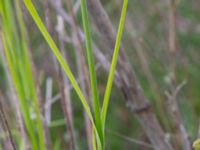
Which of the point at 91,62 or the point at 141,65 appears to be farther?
the point at 141,65

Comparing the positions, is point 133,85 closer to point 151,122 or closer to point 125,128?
point 151,122

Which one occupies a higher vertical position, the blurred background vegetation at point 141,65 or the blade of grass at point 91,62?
the blade of grass at point 91,62

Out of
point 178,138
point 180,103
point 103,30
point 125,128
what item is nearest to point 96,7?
point 103,30

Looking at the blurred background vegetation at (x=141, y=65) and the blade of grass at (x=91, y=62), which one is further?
the blurred background vegetation at (x=141, y=65)

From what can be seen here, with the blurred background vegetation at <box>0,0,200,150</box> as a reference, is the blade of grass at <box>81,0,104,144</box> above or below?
above

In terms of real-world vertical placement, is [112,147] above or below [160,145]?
below

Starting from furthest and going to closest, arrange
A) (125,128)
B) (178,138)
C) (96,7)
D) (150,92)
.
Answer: (125,128)
(150,92)
(178,138)
(96,7)

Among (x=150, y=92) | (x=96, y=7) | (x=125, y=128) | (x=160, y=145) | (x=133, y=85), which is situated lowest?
(x=125, y=128)

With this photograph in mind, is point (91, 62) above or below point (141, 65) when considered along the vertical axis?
above

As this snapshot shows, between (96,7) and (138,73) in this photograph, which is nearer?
(96,7)

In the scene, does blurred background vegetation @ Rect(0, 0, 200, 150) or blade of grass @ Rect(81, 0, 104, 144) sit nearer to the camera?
blade of grass @ Rect(81, 0, 104, 144)

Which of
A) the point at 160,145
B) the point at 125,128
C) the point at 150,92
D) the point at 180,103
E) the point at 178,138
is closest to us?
the point at 160,145
